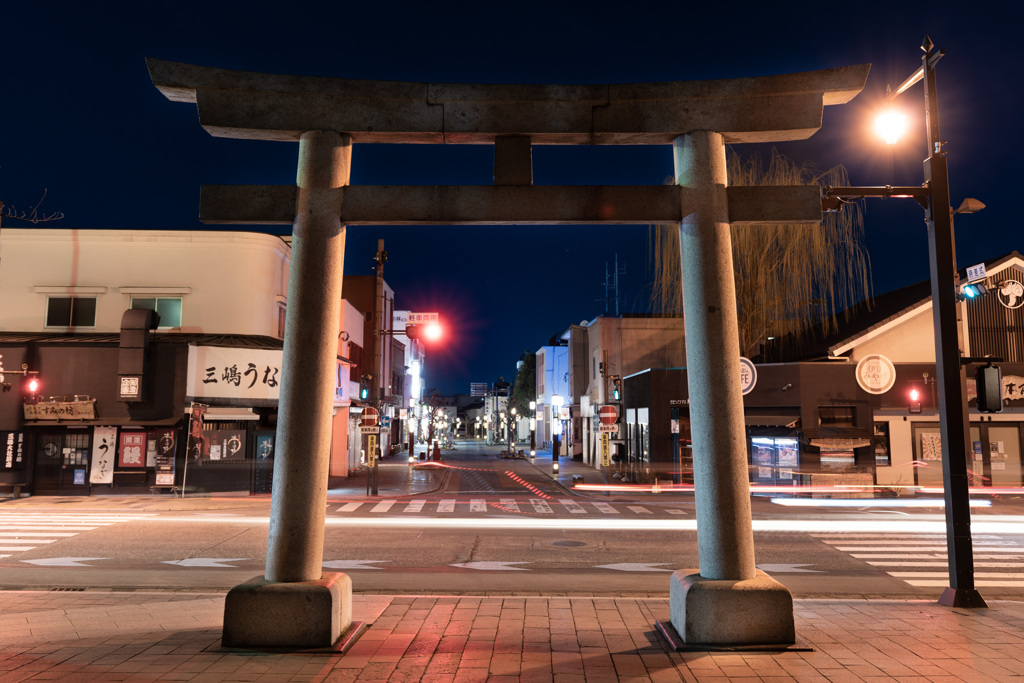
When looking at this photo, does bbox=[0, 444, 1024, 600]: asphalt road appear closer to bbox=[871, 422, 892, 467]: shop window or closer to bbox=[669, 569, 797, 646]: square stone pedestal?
bbox=[669, 569, 797, 646]: square stone pedestal

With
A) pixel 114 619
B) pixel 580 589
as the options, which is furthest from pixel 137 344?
pixel 580 589

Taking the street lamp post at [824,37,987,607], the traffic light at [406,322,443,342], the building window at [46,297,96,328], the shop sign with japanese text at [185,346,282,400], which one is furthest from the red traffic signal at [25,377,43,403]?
the street lamp post at [824,37,987,607]

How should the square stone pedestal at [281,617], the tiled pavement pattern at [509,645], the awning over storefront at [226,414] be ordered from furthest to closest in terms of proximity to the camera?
the awning over storefront at [226,414] < the square stone pedestal at [281,617] < the tiled pavement pattern at [509,645]

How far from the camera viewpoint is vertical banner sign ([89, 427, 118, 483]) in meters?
24.7

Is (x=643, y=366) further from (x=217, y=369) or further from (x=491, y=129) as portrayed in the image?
(x=491, y=129)

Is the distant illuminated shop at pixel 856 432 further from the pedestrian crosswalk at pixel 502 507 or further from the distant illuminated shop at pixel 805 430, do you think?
the pedestrian crosswalk at pixel 502 507

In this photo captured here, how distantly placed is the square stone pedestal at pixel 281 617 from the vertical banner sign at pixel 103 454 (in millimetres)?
21025

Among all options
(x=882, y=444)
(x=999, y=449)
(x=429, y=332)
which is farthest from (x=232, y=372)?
(x=999, y=449)

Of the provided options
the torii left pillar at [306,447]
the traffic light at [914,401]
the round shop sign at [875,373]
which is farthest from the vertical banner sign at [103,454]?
the traffic light at [914,401]

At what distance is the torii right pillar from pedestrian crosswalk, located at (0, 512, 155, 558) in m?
13.4

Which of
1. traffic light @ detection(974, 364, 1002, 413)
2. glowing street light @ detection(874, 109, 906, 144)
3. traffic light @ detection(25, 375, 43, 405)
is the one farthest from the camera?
traffic light @ detection(25, 375, 43, 405)

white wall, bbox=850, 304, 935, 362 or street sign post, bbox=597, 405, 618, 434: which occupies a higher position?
white wall, bbox=850, 304, 935, 362

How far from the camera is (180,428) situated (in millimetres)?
24656

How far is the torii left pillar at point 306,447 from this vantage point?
22.7 feet
